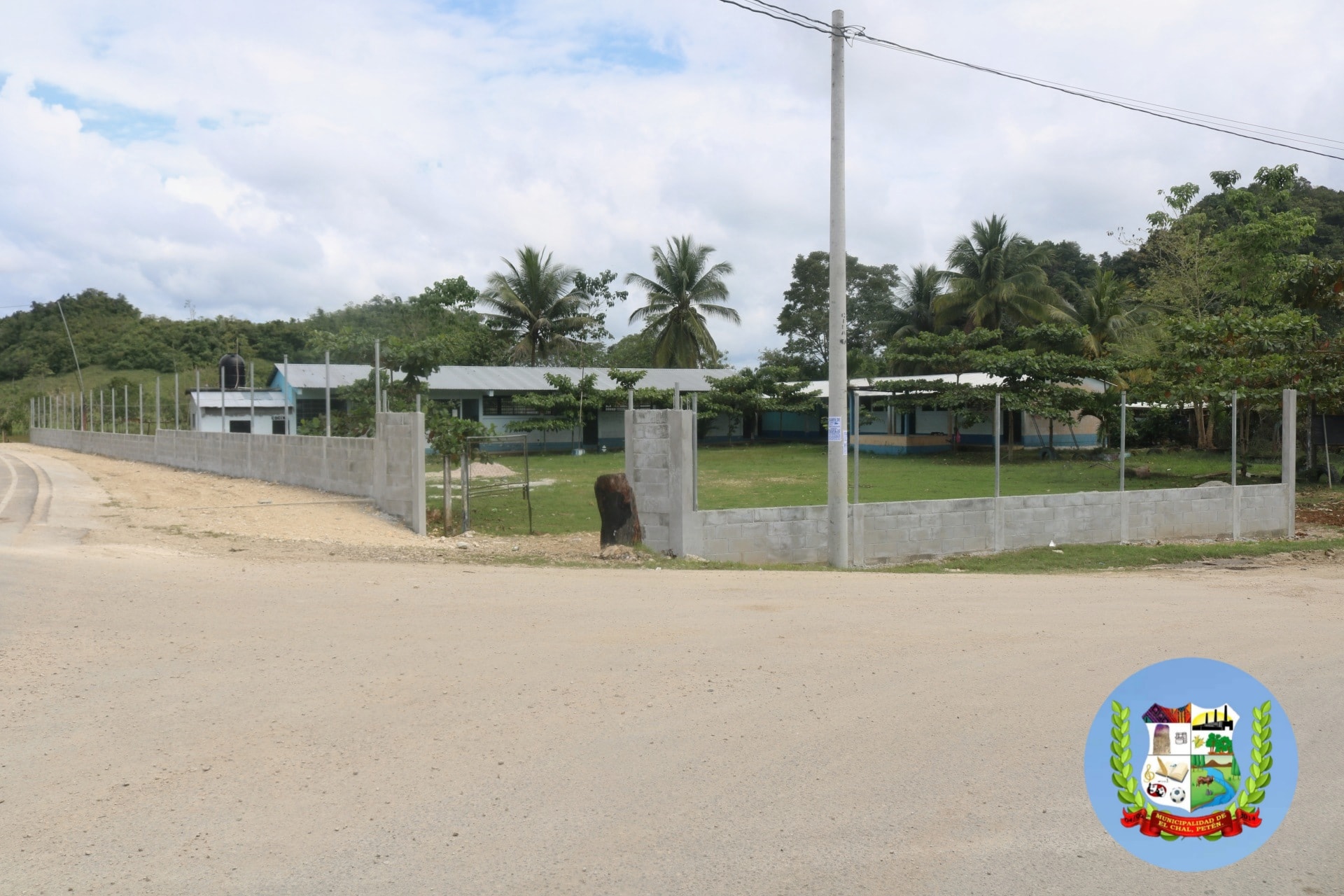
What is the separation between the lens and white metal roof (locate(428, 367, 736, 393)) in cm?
3784

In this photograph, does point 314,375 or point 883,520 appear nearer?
point 883,520

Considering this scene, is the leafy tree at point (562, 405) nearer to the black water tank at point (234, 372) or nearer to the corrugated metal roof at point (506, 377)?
the corrugated metal roof at point (506, 377)

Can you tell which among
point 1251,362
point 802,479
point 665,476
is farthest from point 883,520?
point 1251,362

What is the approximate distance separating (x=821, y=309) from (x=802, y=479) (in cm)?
3671

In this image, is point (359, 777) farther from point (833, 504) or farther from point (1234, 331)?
point (1234, 331)

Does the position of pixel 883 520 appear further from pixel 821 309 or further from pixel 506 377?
pixel 821 309

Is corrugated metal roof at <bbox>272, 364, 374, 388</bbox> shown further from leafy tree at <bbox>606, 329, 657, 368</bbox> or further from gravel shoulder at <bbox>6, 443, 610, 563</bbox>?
leafy tree at <bbox>606, 329, 657, 368</bbox>

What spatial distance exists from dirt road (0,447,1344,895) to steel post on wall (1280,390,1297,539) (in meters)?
9.15

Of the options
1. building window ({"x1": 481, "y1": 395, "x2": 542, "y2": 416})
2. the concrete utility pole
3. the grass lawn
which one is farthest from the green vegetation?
building window ({"x1": 481, "y1": 395, "x2": 542, "y2": 416})

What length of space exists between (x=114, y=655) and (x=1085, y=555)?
40.1 ft

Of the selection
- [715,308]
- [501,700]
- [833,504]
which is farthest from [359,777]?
[715,308]

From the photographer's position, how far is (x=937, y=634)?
773 centimetres

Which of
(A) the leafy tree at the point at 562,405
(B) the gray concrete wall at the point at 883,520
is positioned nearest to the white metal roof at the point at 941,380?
(A) the leafy tree at the point at 562,405

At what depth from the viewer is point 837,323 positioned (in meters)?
12.9
